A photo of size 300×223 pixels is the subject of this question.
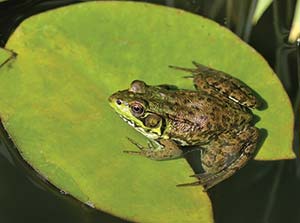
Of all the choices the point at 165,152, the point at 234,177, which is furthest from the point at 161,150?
the point at 234,177

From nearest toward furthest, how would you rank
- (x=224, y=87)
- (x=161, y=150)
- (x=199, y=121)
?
1. (x=161, y=150)
2. (x=199, y=121)
3. (x=224, y=87)

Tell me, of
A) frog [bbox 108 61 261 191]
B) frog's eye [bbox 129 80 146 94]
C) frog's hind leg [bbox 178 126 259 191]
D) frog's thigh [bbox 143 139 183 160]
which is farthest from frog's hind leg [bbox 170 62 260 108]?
frog's thigh [bbox 143 139 183 160]

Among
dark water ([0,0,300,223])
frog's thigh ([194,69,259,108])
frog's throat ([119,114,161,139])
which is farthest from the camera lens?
frog's thigh ([194,69,259,108])

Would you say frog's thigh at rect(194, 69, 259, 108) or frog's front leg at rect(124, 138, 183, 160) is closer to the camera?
frog's front leg at rect(124, 138, 183, 160)

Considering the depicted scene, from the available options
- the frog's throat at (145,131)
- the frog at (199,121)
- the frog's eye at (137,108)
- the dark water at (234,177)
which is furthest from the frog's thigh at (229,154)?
the frog's eye at (137,108)

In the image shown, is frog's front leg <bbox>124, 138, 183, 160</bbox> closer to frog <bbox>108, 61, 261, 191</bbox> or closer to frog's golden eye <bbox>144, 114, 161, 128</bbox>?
frog <bbox>108, 61, 261, 191</bbox>

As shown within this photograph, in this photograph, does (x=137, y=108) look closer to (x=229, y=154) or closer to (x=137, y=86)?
(x=137, y=86)

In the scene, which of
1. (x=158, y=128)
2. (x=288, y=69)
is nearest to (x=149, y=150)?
(x=158, y=128)

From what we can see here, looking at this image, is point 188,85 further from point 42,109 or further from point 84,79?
point 42,109
